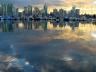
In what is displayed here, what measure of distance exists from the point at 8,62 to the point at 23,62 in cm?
102

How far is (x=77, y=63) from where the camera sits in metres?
22.7

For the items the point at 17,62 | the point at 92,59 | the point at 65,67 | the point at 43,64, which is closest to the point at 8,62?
the point at 17,62

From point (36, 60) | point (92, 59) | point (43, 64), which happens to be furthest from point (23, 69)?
point (92, 59)

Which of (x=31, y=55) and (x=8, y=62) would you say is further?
(x=31, y=55)

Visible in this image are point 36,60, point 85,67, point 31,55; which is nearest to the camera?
point 85,67

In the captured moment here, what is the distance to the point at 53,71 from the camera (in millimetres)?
19750

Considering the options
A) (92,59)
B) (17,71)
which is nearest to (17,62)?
(17,71)

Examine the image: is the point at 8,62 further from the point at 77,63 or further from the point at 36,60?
the point at 77,63

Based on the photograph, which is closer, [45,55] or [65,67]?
[65,67]

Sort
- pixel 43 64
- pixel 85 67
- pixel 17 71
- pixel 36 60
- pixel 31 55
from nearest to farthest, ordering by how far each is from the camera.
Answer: pixel 17 71, pixel 85 67, pixel 43 64, pixel 36 60, pixel 31 55

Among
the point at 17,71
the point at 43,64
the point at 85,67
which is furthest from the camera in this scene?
the point at 43,64

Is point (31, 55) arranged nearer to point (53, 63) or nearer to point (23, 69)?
point (53, 63)

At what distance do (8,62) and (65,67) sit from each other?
3893 mm

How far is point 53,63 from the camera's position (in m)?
22.7
